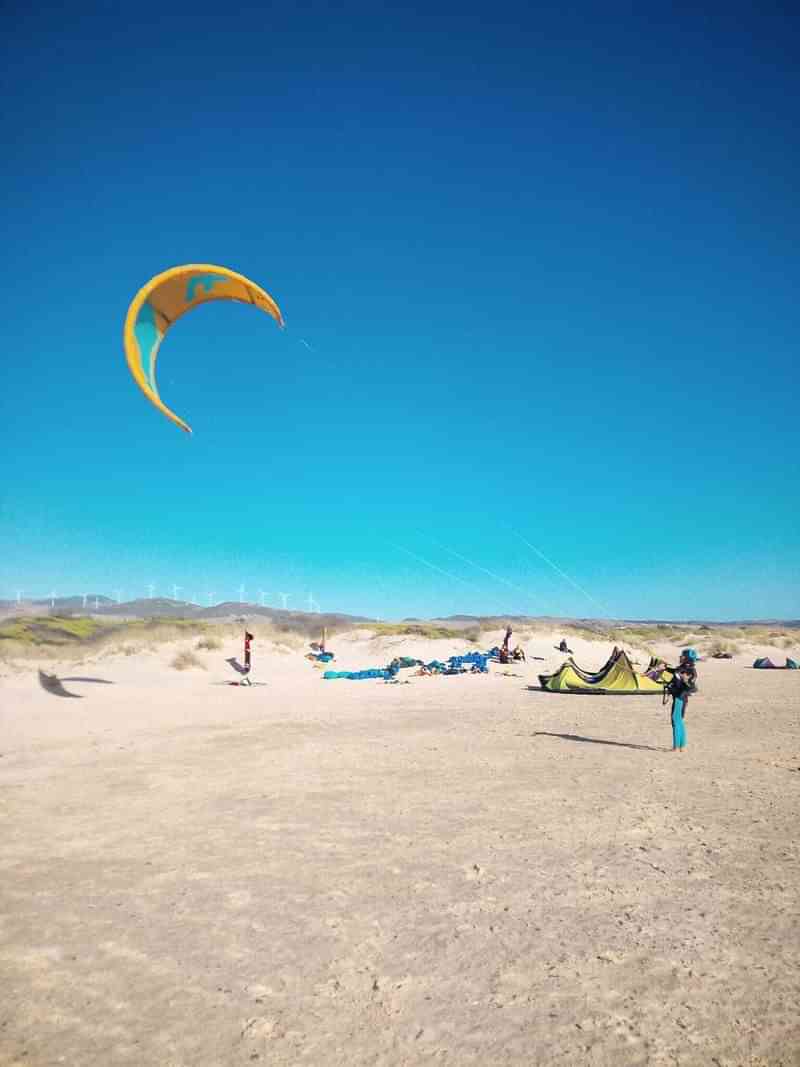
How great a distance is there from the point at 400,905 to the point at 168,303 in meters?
16.1

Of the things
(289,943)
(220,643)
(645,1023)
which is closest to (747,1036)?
(645,1023)

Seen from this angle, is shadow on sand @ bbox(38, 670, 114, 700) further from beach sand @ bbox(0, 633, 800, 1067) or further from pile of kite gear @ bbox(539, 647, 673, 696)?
pile of kite gear @ bbox(539, 647, 673, 696)

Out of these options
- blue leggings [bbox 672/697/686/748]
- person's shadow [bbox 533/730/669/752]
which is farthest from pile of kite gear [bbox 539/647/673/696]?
blue leggings [bbox 672/697/686/748]

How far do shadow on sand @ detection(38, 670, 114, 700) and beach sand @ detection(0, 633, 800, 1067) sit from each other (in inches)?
330

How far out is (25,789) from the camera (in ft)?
34.5

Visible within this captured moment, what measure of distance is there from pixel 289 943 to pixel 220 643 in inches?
1102

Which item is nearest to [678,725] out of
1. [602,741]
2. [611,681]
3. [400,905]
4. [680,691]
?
[680,691]

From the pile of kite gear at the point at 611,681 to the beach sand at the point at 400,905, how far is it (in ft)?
33.3

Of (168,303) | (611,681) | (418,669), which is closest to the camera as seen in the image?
(168,303)

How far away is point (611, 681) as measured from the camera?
953 inches

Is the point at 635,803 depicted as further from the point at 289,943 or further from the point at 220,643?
the point at 220,643

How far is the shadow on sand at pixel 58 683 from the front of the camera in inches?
830

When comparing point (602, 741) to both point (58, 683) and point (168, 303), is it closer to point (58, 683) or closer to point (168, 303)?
point (168, 303)

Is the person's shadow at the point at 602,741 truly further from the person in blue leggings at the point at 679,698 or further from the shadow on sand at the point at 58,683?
the shadow on sand at the point at 58,683
